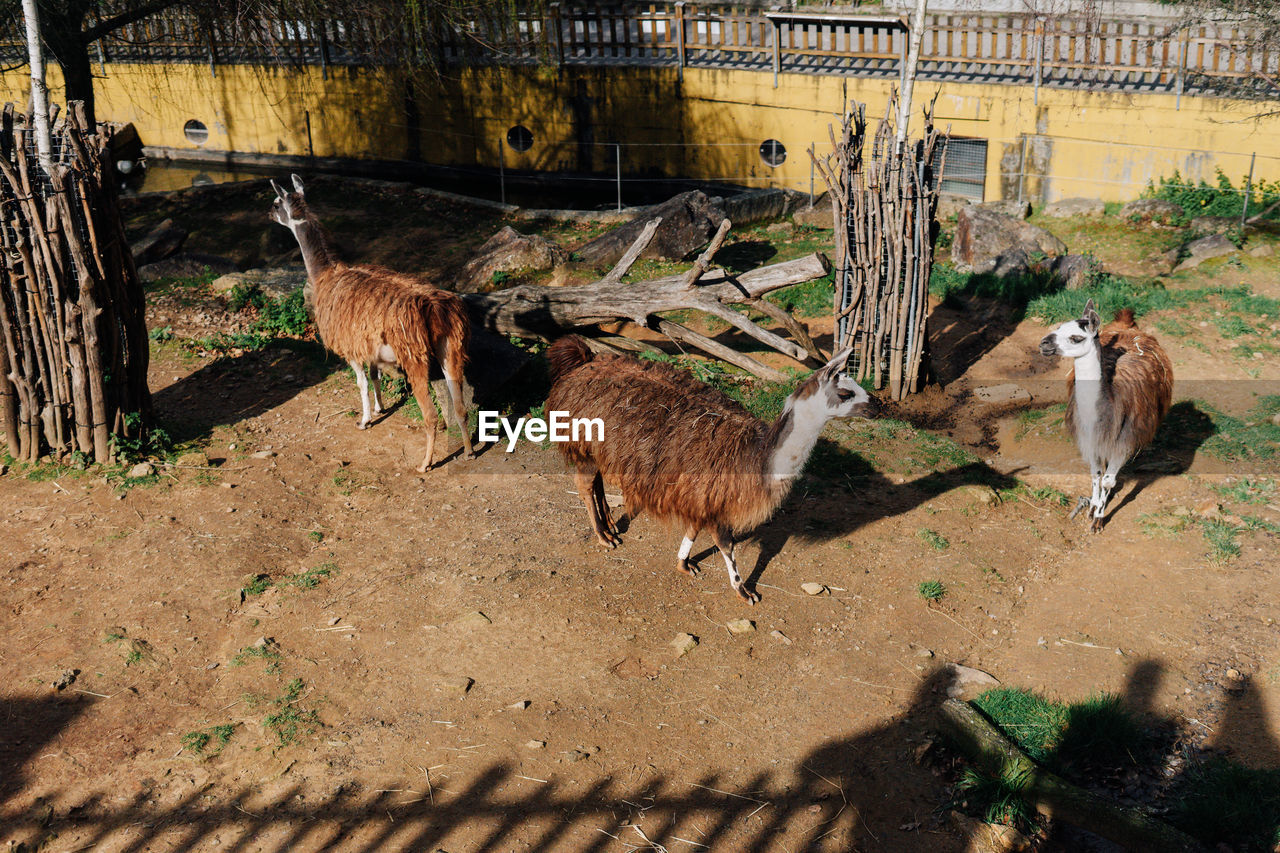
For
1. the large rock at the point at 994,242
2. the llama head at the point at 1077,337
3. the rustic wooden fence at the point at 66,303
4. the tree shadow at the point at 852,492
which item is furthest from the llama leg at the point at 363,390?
the large rock at the point at 994,242

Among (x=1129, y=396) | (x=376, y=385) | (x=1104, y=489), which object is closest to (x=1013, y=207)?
(x=1129, y=396)

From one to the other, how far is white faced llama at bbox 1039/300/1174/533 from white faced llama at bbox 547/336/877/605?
1814mm

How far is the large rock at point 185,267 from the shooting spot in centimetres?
1148

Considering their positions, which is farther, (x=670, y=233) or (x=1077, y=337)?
(x=670, y=233)

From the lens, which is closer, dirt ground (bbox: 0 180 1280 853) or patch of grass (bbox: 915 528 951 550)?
dirt ground (bbox: 0 180 1280 853)

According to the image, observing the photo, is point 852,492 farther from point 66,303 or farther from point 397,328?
point 66,303

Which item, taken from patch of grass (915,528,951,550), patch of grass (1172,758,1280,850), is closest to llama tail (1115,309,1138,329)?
patch of grass (915,528,951,550)

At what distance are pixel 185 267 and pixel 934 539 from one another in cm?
911

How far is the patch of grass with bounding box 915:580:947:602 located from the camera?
635cm

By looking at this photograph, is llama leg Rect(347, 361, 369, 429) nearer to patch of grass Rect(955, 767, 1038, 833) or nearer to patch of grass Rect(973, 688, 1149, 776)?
patch of grass Rect(973, 688, 1149, 776)

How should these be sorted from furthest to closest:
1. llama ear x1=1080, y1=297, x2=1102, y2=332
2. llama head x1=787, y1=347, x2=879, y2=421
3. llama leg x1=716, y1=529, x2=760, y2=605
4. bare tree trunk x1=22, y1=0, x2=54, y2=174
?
1. bare tree trunk x1=22, y1=0, x2=54, y2=174
2. llama ear x1=1080, y1=297, x2=1102, y2=332
3. llama leg x1=716, y1=529, x2=760, y2=605
4. llama head x1=787, y1=347, x2=879, y2=421

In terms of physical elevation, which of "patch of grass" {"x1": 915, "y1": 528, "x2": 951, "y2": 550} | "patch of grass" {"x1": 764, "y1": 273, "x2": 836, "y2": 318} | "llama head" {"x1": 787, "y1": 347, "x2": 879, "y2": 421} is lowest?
"patch of grass" {"x1": 915, "y1": 528, "x2": 951, "y2": 550}

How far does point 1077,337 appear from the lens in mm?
6969

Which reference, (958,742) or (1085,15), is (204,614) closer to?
(958,742)
